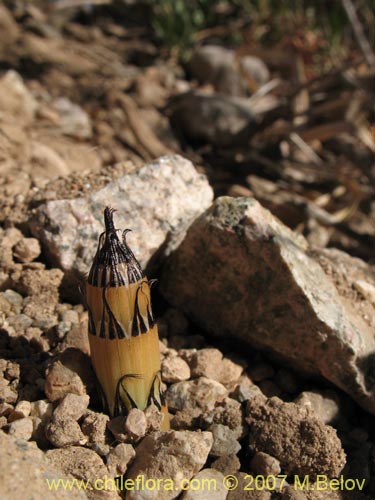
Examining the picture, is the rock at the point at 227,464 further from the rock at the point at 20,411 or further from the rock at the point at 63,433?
the rock at the point at 20,411

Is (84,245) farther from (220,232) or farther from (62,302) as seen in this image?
(220,232)

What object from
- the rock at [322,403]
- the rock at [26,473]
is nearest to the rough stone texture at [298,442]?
the rock at [322,403]

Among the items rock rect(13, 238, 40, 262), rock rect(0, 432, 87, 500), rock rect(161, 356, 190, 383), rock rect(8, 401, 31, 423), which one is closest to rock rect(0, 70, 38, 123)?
rock rect(13, 238, 40, 262)

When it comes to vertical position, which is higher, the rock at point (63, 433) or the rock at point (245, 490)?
the rock at point (63, 433)

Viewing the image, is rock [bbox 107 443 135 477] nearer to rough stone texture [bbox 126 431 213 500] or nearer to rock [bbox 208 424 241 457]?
rough stone texture [bbox 126 431 213 500]

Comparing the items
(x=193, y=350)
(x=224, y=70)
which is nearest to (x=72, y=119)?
(x=224, y=70)

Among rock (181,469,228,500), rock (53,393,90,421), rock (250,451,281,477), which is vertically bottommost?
rock (181,469,228,500)

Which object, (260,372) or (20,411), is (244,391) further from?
(20,411)
